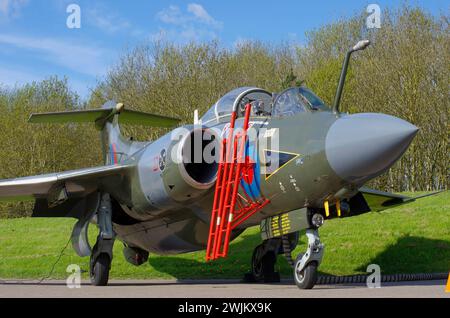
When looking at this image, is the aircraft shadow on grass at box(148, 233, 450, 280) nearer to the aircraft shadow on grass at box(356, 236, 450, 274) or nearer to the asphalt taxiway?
the aircraft shadow on grass at box(356, 236, 450, 274)

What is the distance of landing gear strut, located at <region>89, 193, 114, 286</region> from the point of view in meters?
10.9

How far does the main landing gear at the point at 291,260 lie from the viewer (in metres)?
8.28

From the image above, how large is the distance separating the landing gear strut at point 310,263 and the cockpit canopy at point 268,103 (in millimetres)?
1876

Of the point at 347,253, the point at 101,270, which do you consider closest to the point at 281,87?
the point at 347,253

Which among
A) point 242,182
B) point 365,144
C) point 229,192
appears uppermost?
point 365,144

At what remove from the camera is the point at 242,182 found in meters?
8.98

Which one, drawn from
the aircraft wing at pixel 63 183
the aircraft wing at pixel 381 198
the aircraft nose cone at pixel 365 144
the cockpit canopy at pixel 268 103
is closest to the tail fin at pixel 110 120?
the aircraft wing at pixel 63 183

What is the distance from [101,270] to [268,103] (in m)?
4.56

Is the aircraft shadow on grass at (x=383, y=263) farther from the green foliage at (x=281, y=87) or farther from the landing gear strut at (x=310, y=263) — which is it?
the green foliage at (x=281, y=87)

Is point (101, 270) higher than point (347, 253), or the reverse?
point (101, 270)

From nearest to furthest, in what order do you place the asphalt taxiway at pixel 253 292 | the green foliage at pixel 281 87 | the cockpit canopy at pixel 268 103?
the asphalt taxiway at pixel 253 292
the cockpit canopy at pixel 268 103
the green foliage at pixel 281 87

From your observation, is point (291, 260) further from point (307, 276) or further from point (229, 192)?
point (229, 192)
